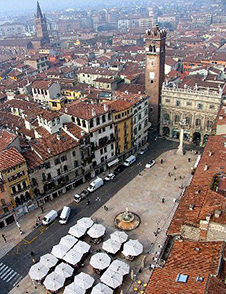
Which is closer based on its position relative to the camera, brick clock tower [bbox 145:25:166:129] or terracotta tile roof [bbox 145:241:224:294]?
terracotta tile roof [bbox 145:241:224:294]

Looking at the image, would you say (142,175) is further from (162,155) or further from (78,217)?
(78,217)

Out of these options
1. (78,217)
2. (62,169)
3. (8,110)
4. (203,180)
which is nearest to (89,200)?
(78,217)

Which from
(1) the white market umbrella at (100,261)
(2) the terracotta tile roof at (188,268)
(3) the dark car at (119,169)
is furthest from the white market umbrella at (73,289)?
(3) the dark car at (119,169)

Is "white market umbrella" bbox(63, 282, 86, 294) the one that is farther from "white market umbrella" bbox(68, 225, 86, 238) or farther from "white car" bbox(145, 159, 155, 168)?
"white car" bbox(145, 159, 155, 168)

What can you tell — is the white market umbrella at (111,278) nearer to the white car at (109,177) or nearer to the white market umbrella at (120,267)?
the white market umbrella at (120,267)

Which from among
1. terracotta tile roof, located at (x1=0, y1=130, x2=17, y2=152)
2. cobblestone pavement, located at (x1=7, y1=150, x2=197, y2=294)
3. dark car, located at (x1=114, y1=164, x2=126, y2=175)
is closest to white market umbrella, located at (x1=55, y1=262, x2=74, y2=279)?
cobblestone pavement, located at (x1=7, y1=150, x2=197, y2=294)

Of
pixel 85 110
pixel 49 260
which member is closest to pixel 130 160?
pixel 85 110
